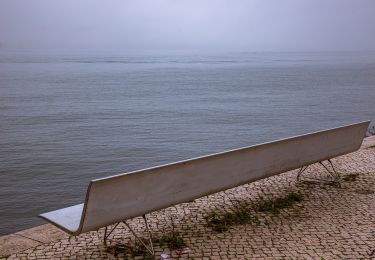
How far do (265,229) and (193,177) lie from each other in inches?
43.5

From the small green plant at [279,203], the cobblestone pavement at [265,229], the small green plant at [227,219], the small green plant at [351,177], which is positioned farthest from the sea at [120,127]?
the small green plant at [351,177]

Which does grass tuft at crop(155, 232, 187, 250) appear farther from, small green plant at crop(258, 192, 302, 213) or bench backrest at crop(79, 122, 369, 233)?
small green plant at crop(258, 192, 302, 213)

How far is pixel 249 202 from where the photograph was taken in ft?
21.7

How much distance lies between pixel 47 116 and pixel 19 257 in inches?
1007

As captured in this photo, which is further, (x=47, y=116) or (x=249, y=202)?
(x=47, y=116)

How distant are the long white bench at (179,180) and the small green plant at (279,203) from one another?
454mm

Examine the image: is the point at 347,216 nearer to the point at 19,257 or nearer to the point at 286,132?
the point at 19,257

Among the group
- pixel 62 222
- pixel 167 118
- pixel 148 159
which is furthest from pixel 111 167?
pixel 167 118

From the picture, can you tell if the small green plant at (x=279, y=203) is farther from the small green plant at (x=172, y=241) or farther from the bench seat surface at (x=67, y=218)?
the bench seat surface at (x=67, y=218)

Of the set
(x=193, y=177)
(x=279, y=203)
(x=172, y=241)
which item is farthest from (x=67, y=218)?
(x=279, y=203)

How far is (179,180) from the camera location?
504 cm

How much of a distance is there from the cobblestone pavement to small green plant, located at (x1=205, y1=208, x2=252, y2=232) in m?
0.03

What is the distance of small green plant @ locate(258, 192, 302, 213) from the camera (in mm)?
6290

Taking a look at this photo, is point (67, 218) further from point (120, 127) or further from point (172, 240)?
point (120, 127)
